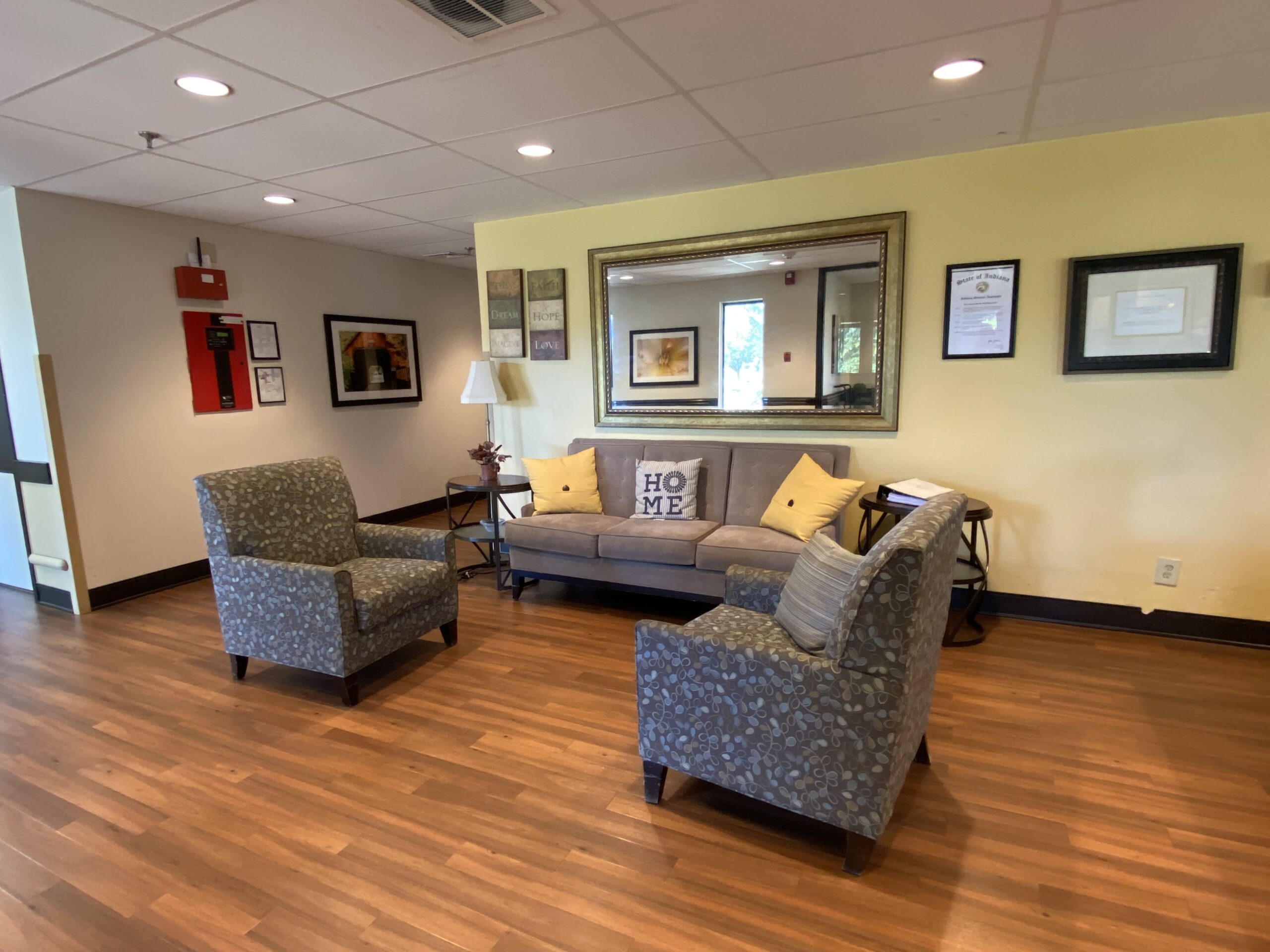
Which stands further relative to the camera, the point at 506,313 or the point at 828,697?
the point at 506,313

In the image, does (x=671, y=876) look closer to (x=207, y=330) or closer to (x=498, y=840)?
(x=498, y=840)

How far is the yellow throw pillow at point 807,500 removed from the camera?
335cm

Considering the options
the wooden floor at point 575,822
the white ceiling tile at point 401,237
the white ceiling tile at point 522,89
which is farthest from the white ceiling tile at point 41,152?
the wooden floor at point 575,822

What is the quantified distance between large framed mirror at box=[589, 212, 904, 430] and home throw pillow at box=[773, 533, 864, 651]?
179cm

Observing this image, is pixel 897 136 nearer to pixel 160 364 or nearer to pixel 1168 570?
pixel 1168 570

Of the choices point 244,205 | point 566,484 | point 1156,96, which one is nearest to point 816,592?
point 566,484

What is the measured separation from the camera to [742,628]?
2160mm

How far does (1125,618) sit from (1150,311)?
1.51 meters

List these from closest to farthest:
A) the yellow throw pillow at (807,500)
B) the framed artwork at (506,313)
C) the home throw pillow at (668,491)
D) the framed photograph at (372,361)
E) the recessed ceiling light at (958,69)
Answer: the recessed ceiling light at (958,69) < the yellow throw pillow at (807,500) < the home throw pillow at (668,491) < the framed artwork at (506,313) < the framed photograph at (372,361)

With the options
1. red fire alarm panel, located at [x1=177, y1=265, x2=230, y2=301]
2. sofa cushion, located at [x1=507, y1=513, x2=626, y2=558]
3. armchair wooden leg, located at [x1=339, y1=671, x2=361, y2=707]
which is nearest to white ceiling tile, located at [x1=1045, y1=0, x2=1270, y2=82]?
sofa cushion, located at [x1=507, y1=513, x2=626, y2=558]

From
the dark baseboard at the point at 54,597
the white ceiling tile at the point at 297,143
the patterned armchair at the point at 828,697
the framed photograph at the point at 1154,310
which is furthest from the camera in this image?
the dark baseboard at the point at 54,597

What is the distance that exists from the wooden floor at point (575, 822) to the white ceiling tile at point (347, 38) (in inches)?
94.9

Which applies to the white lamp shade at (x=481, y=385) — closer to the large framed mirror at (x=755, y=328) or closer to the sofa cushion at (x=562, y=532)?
the large framed mirror at (x=755, y=328)

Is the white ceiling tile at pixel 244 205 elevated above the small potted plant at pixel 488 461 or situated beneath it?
elevated above
